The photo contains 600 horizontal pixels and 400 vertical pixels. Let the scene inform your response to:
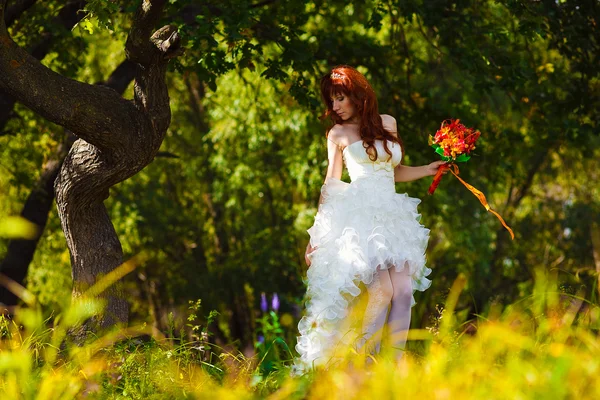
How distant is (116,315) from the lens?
222 inches

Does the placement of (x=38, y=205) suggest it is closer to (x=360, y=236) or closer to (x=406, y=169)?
(x=406, y=169)

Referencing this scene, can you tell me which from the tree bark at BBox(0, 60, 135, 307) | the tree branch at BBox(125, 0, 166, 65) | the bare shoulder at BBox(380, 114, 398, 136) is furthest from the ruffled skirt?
the tree bark at BBox(0, 60, 135, 307)

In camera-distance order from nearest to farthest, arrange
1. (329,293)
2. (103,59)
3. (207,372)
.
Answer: (207,372) → (329,293) → (103,59)

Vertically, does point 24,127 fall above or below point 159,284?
above

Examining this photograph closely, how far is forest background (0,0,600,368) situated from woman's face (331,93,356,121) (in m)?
1.30

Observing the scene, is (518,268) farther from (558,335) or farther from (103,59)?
(558,335)

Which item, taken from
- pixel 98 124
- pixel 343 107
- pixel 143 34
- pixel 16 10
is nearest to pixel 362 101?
pixel 343 107

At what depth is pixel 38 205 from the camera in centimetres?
903

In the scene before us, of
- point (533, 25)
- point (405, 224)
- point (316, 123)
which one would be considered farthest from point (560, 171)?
point (405, 224)

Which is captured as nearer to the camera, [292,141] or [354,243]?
[354,243]

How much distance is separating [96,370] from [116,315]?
5.78 ft

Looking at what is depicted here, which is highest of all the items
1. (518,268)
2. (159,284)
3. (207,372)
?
(207,372)

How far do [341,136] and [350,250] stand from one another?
758 millimetres

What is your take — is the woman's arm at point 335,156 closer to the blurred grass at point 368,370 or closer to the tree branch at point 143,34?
the tree branch at point 143,34
